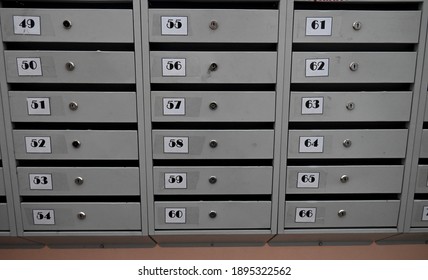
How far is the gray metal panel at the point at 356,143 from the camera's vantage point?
146 cm

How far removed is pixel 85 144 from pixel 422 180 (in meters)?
1.49

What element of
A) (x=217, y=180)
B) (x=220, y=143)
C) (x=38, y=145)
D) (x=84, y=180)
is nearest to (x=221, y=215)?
(x=217, y=180)

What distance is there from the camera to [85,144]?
1456mm

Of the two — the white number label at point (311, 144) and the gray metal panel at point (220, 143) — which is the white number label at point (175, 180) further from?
the white number label at point (311, 144)

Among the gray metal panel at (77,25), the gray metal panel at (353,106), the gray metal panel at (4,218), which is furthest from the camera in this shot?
the gray metal panel at (4,218)

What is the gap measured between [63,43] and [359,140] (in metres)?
1.30

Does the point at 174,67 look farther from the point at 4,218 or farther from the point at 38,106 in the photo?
the point at 4,218

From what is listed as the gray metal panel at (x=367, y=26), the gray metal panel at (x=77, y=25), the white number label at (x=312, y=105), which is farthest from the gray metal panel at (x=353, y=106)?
the gray metal panel at (x=77, y=25)

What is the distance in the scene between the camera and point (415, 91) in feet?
4.65

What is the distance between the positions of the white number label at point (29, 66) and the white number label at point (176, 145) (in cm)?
57

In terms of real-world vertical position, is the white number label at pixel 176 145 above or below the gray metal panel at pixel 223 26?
below

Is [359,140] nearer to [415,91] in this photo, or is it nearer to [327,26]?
[415,91]

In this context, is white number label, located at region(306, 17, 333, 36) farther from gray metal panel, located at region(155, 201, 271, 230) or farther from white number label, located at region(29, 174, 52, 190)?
white number label, located at region(29, 174, 52, 190)

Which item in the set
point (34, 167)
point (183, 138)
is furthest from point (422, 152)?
point (34, 167)
